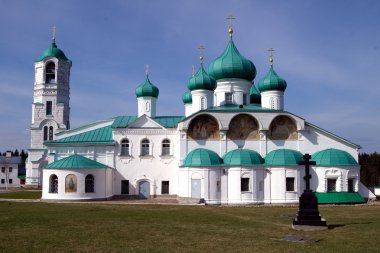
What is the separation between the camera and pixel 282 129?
28.8 metres

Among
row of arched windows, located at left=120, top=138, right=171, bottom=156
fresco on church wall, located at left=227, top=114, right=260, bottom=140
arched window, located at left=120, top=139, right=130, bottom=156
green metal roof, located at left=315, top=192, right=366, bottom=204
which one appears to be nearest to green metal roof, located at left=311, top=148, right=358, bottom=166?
green metal roof, located at left=315, top=192, right=366, bottom=204

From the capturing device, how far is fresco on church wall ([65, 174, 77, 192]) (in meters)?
28.2

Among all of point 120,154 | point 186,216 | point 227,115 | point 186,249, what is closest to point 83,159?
Answer: point 120,154

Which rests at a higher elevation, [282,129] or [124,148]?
[282,129]

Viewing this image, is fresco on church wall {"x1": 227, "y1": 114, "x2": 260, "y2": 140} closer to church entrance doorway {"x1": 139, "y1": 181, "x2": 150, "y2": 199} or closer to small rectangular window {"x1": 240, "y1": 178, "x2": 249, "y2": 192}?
small rectangular window {"x1": 240, "y1": 178, "x2": 249, "y2": 192}

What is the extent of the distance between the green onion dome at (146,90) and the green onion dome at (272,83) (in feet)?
28.4

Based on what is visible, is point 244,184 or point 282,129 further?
point 282,129

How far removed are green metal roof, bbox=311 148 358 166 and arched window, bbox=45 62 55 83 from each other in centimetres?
3025

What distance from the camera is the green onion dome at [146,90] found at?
33.8 m

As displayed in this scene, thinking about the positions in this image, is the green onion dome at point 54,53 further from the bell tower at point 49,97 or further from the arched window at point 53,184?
the arched window at point 53,184

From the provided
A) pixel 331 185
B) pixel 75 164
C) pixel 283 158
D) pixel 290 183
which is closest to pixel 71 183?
pixel 75 164

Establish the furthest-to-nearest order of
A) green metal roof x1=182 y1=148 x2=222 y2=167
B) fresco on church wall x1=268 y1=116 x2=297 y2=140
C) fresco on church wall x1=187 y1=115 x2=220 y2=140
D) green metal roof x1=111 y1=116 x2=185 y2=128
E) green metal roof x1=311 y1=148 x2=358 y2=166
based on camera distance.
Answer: green metal roof x1=111 y1=116 x2=185 y2=128 → fresco on church wall x1=268 y1=116 x2=297 y2=140 → fresco on church wall x1=187 y1=115 x2=220 y2=140 → green metal roof x1=311 y1=148 x2=358 y2=166 → green metal roof x1=182 y1=148 x2=222 y2=167

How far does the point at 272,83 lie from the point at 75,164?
50.4 feet

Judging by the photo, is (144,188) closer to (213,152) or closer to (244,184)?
(213,152)
